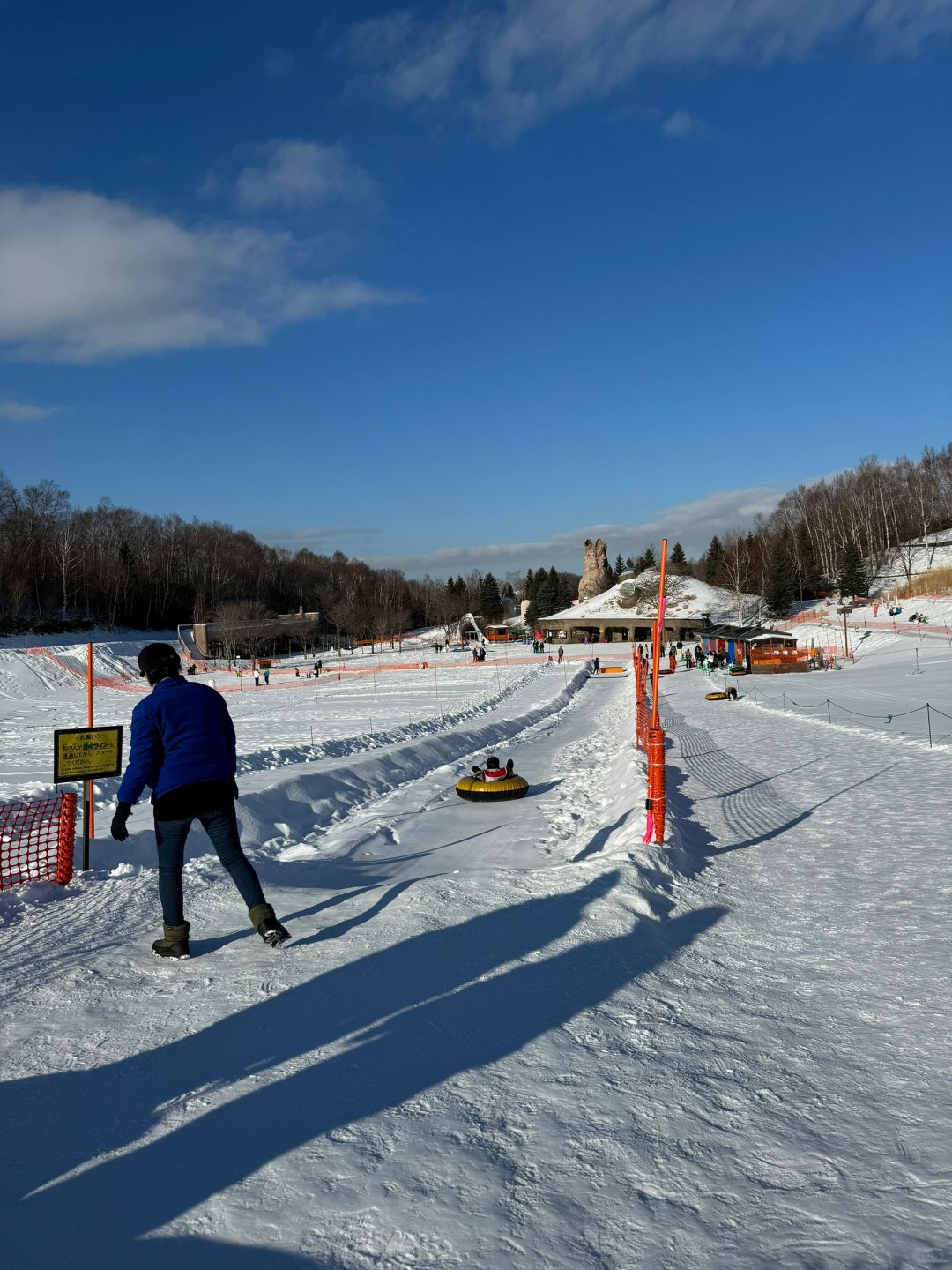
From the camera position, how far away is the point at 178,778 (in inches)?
191

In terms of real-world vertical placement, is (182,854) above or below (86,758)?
below

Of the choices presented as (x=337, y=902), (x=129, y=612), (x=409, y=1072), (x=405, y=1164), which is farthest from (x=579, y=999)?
(x=129, y=612)

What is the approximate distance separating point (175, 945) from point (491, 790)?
782cm

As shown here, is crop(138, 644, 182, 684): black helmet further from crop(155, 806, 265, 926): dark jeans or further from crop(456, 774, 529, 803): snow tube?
crop(456, 774, 529, 803): snow tube

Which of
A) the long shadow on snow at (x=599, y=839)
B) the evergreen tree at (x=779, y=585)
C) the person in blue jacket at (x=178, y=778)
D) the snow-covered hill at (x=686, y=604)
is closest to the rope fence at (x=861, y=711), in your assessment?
the long shadow on snow at (x=599, y=839)

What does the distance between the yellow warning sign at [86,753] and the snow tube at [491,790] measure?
20.6ft

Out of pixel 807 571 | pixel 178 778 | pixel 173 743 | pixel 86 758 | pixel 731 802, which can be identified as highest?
pixel 807 571

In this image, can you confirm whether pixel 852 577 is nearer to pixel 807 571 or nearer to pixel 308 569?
pixel 807 571

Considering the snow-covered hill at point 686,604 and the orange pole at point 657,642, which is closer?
the orange pole at point 657,642

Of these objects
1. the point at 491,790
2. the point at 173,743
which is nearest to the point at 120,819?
the point at 173,743

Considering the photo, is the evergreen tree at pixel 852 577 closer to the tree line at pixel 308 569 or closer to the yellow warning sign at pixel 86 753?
the tree line at pixel 308 569

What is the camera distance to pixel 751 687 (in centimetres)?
3831

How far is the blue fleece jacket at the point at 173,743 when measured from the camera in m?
4.85

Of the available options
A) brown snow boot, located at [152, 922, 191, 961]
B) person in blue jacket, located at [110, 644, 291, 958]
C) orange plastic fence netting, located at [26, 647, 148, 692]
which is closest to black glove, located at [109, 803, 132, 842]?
person in blue jacket, located at [110, 644, 291, 958]
